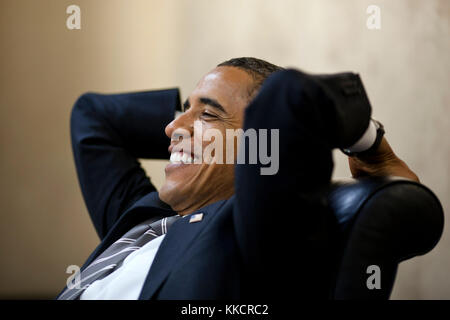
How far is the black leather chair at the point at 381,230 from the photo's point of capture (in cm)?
74

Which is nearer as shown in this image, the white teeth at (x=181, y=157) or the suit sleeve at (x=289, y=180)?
the suit sleeve at (x=289, y=180)

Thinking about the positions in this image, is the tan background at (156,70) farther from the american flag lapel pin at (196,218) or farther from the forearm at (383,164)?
the american flag lapel pin at (196,218)

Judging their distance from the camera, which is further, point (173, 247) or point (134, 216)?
point (134, 216)

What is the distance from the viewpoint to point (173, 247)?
0.85 metres

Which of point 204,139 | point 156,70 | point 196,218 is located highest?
point 156,70

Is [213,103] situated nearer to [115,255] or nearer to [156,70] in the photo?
[115,255]

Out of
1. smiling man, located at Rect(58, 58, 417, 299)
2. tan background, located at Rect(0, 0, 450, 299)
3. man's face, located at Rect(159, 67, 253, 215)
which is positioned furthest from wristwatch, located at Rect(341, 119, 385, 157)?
tan background, located at Rect(0, 0, 450, 299)

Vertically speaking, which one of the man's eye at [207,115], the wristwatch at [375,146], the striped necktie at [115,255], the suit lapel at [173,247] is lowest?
the striped necktie at [115,255]

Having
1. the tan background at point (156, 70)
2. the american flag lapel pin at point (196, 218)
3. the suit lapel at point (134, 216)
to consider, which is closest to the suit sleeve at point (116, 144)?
the suit lapel at point (134, 216)

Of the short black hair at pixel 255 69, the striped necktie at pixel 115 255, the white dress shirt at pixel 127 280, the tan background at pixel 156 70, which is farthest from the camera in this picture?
the tan background at pixel 156 70

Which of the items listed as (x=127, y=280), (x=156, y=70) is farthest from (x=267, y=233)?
(x=156, y=70)

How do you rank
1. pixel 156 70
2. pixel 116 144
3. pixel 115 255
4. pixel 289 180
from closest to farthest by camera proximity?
1. pixel 289 180
2. pixel 115 255
3. pixel 116 144
4. pixel 156 70

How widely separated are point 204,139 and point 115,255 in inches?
11.8

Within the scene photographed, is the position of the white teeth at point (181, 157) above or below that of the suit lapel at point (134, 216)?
above
